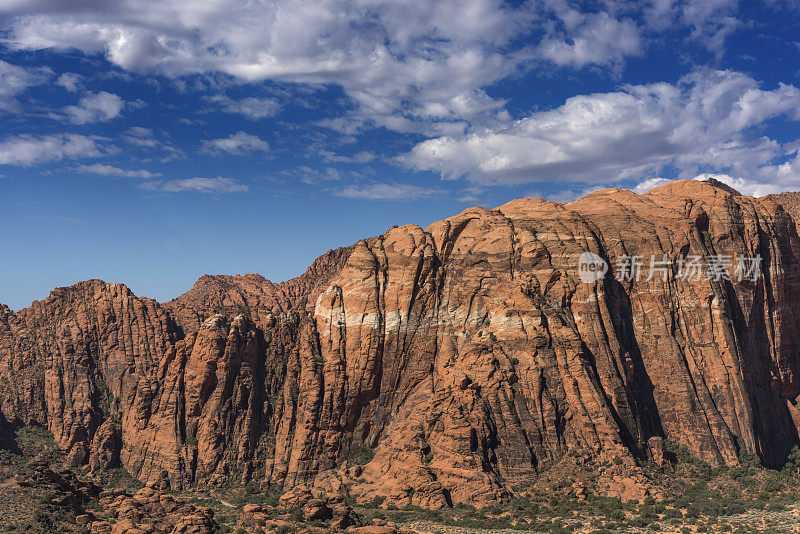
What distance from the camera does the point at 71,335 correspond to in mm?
125562

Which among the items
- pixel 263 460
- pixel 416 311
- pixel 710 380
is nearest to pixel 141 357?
pixel 263 460

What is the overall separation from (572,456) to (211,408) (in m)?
60.7

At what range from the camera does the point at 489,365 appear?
8638 centimetres

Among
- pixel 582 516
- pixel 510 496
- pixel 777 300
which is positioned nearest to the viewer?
pixel 582 516

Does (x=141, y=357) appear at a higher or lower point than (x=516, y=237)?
lower

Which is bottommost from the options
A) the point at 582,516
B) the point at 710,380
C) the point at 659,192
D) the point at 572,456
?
the point at 582,516

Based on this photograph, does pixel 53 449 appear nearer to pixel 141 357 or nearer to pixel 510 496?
pixel 141 357

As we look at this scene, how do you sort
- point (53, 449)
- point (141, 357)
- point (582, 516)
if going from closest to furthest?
1. point (582, 516)
2. point (53, 449)
3. point (141, 357)

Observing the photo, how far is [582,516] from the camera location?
71.1 m

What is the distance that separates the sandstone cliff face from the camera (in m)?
82.6

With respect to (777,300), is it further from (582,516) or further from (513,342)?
(582,516)

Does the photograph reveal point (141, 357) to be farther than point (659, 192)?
Yes

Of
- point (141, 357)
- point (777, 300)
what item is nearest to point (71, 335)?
point (141, 357)

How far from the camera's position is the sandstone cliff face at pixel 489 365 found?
3253 inches
